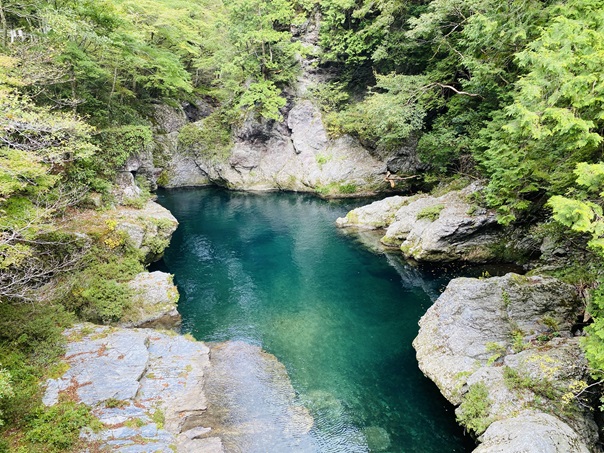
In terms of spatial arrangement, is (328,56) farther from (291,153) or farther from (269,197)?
(269,197)

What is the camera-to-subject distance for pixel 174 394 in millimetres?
8695

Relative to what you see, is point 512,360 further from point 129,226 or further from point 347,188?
point 347,188

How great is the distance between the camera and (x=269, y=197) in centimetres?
3092

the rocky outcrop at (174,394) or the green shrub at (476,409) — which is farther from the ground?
the green shrub at (476,409)

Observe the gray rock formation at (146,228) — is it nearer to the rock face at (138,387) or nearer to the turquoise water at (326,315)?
the turquoise water at (326,315)

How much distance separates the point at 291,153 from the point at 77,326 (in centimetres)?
2491

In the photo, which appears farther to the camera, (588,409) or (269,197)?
(269,197)

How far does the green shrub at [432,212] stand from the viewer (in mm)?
A: 17141

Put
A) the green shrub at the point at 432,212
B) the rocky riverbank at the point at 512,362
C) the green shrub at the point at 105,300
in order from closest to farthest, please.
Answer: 1. the rocky riverbank at the point at 512,362
2. the green shrub at the point at 105,300
3. the green shrub at the point at 432,212

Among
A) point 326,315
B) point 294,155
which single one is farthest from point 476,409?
point 294,155

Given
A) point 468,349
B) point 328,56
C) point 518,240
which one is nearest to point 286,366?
point 468,349

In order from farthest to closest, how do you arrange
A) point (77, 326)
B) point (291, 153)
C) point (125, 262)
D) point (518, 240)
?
1. point (291, 153)
2. point (518, 240)
3. point (125, 262)
4. point (77, 326)

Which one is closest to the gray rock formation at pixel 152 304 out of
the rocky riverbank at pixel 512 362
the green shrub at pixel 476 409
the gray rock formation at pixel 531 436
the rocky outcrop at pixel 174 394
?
the rocky outcrop at pixel 174 394

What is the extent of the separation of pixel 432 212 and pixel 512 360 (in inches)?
390
